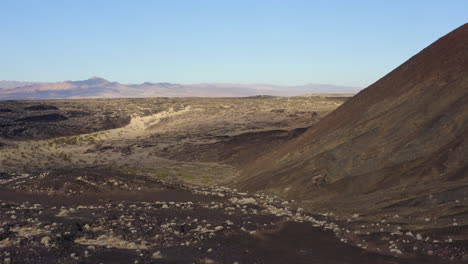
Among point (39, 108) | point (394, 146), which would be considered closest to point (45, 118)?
point (39, 108)

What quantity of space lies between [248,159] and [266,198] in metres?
17.4

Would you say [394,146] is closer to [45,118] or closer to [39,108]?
[45,118]

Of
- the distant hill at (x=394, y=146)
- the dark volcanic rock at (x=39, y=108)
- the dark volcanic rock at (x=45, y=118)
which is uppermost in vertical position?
the distant hill at (x=394, y=146)

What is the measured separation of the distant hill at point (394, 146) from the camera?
77.2 ft

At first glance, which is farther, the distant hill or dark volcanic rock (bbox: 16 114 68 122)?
dark volcanic rock (bbox: 16 114 68 122)

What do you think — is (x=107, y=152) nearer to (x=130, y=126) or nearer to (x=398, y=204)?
(x=130, y=126)

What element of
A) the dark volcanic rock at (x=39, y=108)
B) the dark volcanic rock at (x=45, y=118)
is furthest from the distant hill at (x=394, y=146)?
the dark volcanic rock at (x=39, y=108)

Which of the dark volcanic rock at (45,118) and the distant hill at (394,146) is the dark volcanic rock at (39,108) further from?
the distant hill at (394,146)

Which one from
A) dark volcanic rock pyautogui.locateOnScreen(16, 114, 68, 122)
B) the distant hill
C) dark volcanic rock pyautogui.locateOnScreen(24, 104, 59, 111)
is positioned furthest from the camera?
dark volcanic rock pyautogui.locateOnScreen(24, 104, 59, 111)

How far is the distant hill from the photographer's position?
926 inches

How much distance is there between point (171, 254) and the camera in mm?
17141

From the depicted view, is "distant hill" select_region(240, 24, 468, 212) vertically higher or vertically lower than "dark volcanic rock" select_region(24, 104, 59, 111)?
higher

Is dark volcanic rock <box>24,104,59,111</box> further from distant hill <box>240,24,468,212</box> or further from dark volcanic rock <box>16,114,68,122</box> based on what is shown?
distant hill <box>240,24,468,212</box>

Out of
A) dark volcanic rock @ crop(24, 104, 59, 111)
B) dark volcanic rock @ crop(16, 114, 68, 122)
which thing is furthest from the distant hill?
dark volcanic rock @ crop(24, 104, 59, 111)
